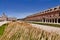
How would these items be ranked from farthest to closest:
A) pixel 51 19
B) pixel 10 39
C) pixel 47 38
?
pixel 51 19
pixel 10 39
pixel 47 38

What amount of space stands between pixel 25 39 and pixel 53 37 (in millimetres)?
1700

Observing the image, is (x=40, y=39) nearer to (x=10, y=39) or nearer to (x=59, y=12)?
(x=10, y=39)

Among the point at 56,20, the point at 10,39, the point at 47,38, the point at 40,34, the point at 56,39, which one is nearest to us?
the point at 56,39

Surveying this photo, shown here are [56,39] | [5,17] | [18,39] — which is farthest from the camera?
[5,17]

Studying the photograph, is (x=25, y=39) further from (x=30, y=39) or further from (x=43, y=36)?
(x=43, y=36)

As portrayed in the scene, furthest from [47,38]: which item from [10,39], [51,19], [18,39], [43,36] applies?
[51,19]

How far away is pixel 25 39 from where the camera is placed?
7.90 metres

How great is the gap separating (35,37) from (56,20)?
54.1 meters

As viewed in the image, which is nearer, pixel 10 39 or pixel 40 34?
pixel 40 34

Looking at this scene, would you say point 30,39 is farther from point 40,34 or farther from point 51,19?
point 51,19

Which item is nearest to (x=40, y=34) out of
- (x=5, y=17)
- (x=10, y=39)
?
(x=10, y=39)

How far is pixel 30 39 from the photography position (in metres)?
7.84

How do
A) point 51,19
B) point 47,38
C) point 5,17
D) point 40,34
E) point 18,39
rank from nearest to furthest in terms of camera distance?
point 47,38 → point 40,34 → point 18,39 → point 51,19 → point 5,17

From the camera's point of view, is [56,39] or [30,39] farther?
[30,39]
